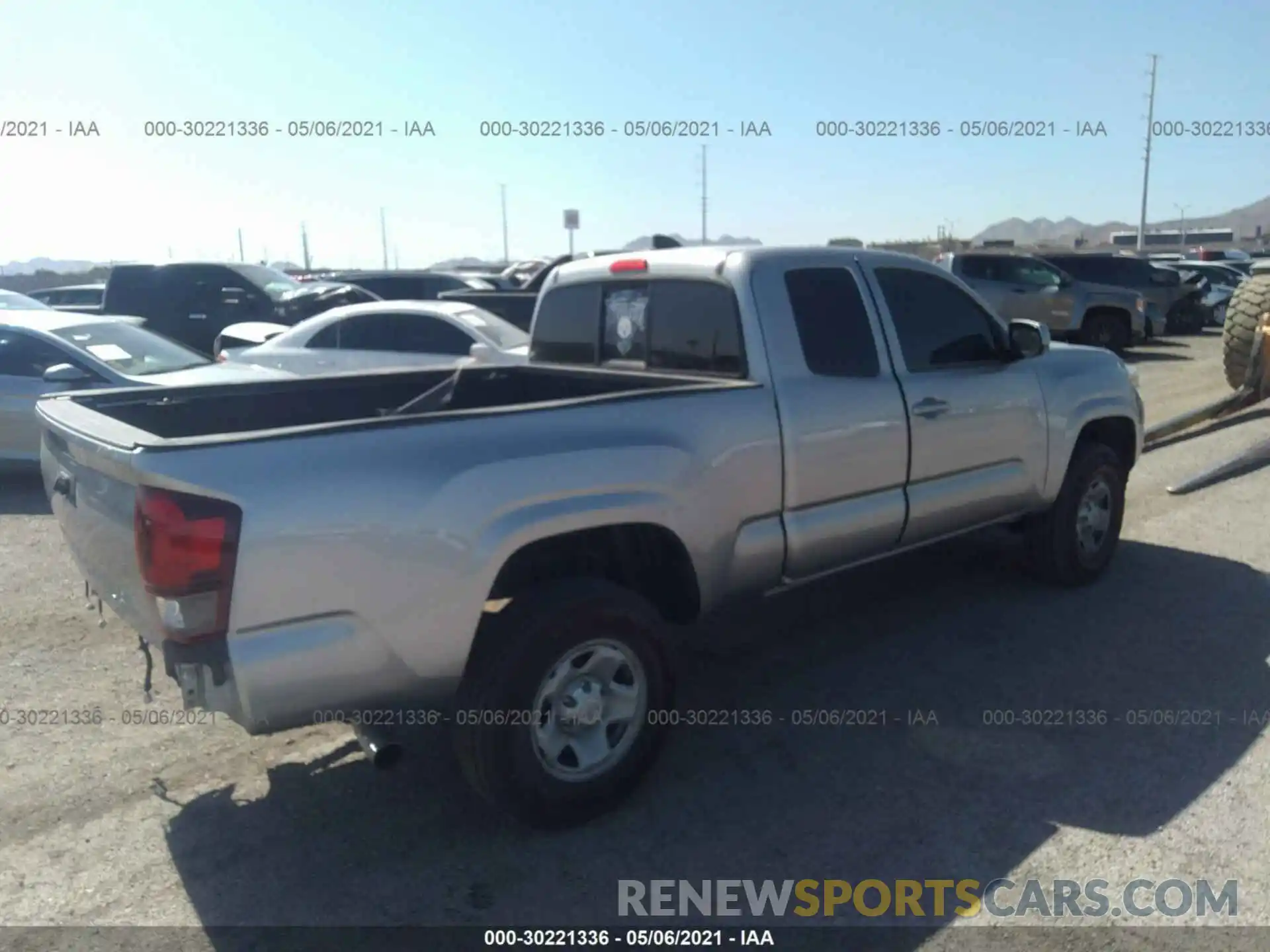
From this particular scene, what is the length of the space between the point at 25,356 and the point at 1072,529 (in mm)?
8388

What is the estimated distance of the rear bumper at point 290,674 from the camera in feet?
9.94

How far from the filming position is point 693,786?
4.00 m

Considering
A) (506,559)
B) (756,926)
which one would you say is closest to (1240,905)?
(756,926)

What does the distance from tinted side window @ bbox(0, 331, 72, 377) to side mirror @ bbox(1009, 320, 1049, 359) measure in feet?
24.9

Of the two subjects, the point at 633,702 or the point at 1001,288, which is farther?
the point at 1001,288

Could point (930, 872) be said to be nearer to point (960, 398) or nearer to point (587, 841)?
point (587, 841)

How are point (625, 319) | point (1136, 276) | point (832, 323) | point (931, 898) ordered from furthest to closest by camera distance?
point (1136, 276)
point (625, 319)
point (832, 323)
point (931, 898)

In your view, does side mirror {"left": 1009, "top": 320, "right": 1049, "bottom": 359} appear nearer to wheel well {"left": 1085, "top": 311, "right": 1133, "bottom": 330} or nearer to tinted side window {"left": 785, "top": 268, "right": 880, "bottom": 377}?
tinted side window {"left": 785, "top": 268, "right": 880, "bottom": 377}

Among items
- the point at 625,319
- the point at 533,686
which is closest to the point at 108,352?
the point at 625,319

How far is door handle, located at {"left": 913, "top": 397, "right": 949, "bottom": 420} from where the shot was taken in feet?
16.2

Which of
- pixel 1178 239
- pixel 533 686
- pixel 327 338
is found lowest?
pixel 533 686

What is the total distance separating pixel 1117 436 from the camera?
646 centimetres

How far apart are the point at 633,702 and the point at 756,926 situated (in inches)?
36.6

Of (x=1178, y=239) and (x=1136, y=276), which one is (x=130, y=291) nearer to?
(x=1136, y=276)
